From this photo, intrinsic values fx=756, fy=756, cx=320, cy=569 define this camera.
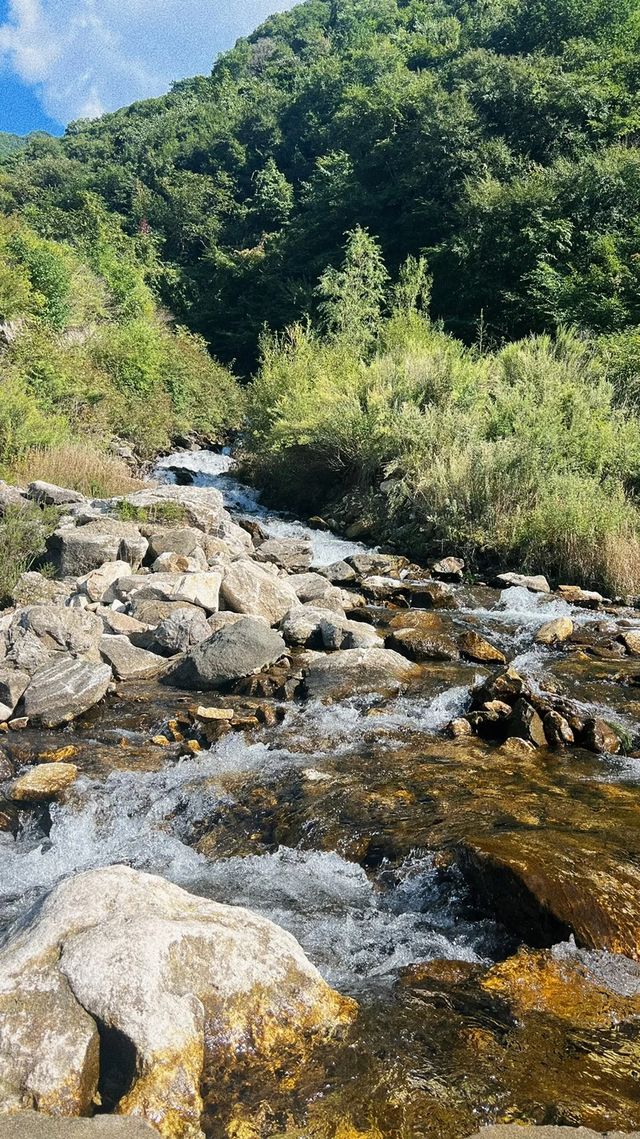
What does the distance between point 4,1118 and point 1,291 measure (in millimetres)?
20955

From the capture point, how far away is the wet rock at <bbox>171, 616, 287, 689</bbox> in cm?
725

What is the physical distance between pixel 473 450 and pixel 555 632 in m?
5.08

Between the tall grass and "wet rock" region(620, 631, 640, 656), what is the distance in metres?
2.06

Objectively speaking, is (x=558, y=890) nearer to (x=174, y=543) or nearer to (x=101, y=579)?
(x=101, y=579)

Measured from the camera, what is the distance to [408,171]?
3441 cm

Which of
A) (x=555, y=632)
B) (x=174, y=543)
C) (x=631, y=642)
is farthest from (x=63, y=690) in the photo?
(x=631, y=642)

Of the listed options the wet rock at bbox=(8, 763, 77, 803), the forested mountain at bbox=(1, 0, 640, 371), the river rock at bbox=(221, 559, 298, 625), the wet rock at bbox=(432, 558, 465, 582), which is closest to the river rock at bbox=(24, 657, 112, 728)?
the wet rock at bbox=(8, 763, 77, 803)

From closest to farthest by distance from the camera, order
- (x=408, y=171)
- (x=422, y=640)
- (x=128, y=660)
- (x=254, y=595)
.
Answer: (x=128, y=660) → (x=422, y=640) → (x=254, y=595) → (x=408, y=171)

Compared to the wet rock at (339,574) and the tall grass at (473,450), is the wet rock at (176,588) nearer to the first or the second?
the wet rock at (339,574)

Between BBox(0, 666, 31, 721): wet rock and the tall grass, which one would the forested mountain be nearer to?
the tall grass

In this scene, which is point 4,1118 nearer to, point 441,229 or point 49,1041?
point 49,1041

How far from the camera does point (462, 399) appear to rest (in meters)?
14.6

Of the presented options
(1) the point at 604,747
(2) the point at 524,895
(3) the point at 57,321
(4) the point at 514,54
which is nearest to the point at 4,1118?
(2) the point at 524,895

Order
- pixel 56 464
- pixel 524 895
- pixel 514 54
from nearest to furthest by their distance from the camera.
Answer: pixel 524 895
pixel 56 464
pixel 514 54
